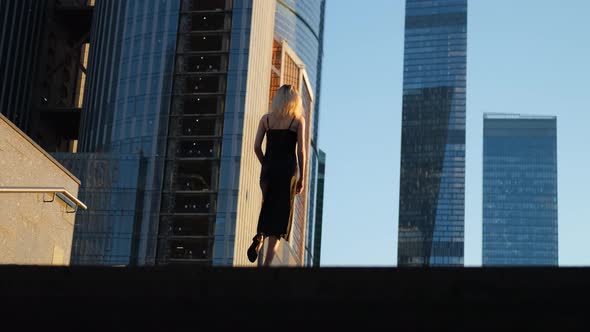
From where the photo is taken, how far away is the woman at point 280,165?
11500 mm

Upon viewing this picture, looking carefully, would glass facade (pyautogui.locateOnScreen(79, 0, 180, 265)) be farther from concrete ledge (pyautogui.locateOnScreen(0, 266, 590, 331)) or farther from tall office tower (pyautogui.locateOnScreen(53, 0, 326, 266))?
concrete ledge (pyautogui.locateOnScreen(0, 266, 590, 331))

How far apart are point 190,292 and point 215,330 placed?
1.10 feet

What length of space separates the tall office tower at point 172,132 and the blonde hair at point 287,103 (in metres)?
106

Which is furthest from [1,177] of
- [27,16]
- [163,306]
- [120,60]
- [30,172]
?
[120,60]

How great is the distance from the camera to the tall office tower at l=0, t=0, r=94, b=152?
373 feet

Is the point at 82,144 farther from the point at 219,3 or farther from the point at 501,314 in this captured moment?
the point at 501,314

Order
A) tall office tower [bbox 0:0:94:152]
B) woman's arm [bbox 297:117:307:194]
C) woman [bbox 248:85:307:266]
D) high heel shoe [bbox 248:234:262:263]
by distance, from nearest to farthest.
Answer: high heel shoe [bbox 248:234:262:263] < woman [bbox 248:85:307:266] < woman's arm [bbox 297:117:307:194] < tall office tower [bbox 0:0:94:152]

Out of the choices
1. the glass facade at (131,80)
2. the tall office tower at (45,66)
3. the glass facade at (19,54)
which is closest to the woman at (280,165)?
the tall office tower at (45,66)

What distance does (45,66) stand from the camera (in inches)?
4729

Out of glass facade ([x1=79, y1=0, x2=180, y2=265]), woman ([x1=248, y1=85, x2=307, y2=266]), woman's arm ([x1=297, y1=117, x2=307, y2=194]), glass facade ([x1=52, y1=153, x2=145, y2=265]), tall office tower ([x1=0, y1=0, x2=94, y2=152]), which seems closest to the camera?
woman ([x1=248, y1=85, x2=307, y2=266])

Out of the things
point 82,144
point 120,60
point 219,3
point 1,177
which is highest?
point 219,3

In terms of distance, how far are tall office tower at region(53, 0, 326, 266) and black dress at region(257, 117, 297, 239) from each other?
346ft

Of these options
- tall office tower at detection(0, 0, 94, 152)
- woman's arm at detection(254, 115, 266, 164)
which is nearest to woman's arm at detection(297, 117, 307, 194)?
woman's arm at detection(254, 115, 266, 164)

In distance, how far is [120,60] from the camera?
5020 inches
